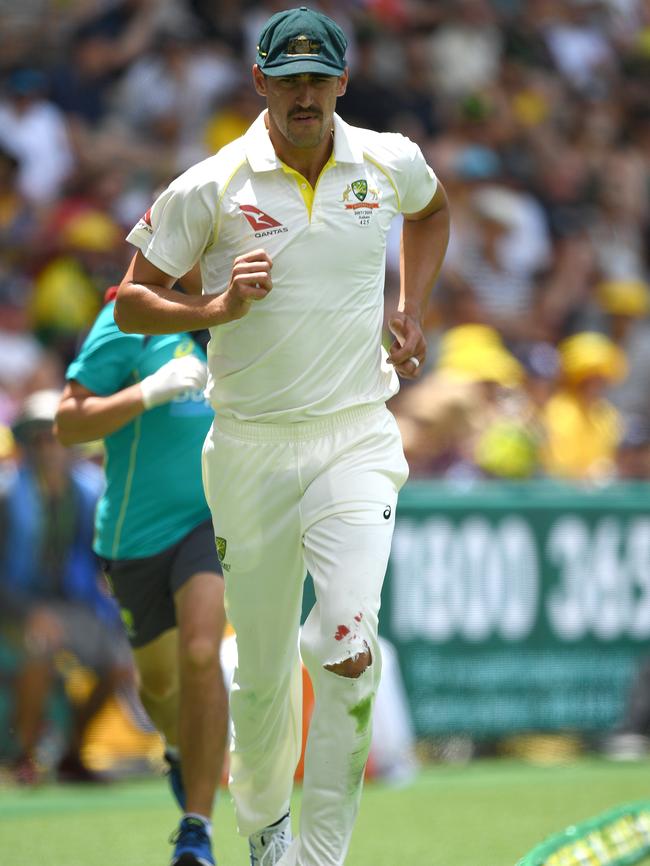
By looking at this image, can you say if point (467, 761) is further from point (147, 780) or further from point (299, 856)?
A: point (299, 856)

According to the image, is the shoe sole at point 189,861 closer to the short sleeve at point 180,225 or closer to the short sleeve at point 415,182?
the short sleeve at point 180,225

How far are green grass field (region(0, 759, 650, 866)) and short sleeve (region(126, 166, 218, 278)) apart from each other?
8.71 ft

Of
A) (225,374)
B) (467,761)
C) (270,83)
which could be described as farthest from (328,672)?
(467,761)

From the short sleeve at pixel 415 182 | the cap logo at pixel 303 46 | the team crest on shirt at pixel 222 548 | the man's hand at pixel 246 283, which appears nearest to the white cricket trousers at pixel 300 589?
the team crest on shirt at pixel 222 548

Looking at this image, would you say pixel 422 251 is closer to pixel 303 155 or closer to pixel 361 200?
pixel 361 200

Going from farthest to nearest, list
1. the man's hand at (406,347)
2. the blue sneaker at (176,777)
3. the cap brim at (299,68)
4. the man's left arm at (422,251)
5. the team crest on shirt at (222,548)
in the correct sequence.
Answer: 1. the blue sneaker at (176,777)
2. the man's left arm at (422,251)
3. the man's hand at (406,347)
4. the team crest on shirt at (222,548)
5. the cap brim at (299,68)

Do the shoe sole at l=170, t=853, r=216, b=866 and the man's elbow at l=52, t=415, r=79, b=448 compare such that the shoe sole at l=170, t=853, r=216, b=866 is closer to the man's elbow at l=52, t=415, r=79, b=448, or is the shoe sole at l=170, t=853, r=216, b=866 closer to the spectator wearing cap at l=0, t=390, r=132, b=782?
the man's elbow at l=52, t=415, r=79, b=448

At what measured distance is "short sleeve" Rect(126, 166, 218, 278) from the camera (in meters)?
5.13

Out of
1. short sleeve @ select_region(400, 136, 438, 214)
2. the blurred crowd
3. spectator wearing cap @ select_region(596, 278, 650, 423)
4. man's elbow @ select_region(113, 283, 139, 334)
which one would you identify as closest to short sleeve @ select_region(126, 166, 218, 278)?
man's elbow @ select_region(113, 283, 139, 334)

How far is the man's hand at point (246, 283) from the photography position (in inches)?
193

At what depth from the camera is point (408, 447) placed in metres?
10.6

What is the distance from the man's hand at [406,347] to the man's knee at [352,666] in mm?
975

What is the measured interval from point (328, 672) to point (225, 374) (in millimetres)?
994

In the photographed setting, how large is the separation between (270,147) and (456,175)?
9415 mm
